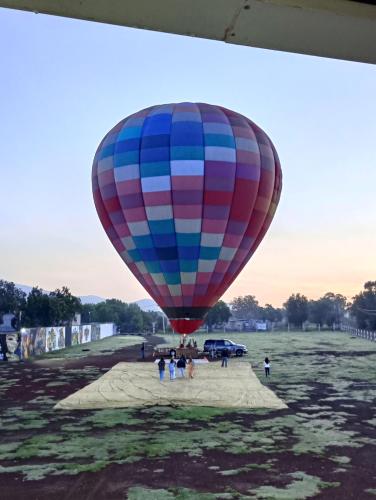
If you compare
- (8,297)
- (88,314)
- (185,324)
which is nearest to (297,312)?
(88,314)

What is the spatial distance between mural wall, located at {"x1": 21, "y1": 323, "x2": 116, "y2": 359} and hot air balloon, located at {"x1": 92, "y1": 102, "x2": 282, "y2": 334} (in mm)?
25299

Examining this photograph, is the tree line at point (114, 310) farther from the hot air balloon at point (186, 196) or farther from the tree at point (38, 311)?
the hot air balloon at point (186, 196)

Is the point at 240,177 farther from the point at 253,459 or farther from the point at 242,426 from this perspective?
the point at 253,459

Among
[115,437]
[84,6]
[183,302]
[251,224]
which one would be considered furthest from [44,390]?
[84,6]

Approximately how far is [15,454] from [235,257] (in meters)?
17.5

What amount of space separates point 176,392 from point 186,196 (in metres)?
10.4

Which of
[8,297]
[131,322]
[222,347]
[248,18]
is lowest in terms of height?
[222,347]

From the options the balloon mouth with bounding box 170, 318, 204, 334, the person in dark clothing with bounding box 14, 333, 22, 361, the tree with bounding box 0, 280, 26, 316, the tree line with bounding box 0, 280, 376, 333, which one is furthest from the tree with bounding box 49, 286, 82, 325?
the balloon mouth with bounding box 170, 318, 204, 334

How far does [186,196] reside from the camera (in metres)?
26.1

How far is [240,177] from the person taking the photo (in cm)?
2647

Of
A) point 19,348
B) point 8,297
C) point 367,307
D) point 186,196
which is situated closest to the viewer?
point 186,196

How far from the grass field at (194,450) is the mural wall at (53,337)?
26493 mm

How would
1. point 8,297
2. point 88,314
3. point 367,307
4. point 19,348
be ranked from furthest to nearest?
point 88,314, point 8,297, point 367,307, point 19,348

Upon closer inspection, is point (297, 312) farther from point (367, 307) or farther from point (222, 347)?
point (222, 347)
